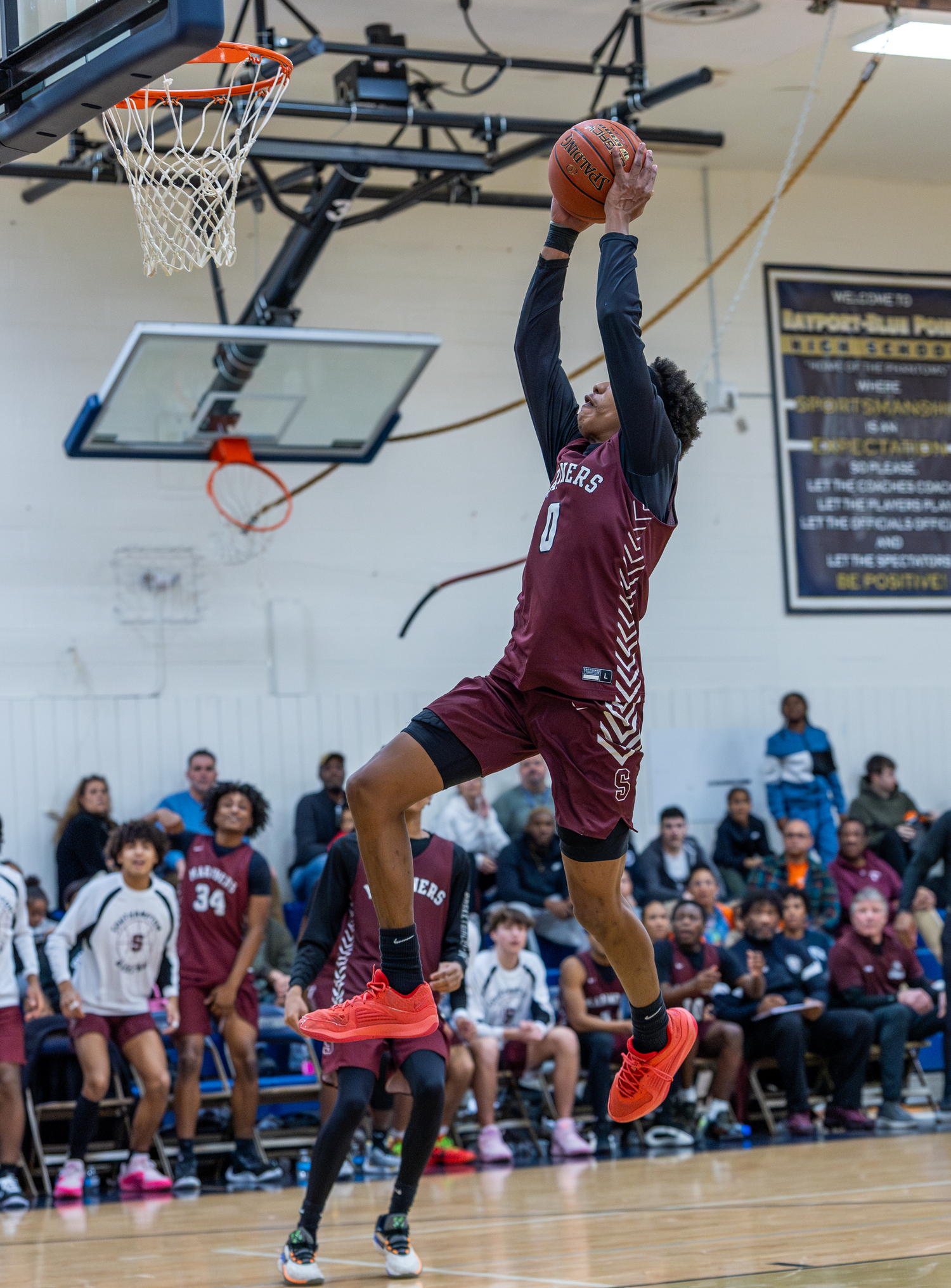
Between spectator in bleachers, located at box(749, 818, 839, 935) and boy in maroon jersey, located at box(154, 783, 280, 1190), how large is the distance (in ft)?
12.9

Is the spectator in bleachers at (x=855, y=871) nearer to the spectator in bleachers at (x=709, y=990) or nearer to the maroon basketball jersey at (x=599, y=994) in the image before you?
the spectator in bleachers at (x=709, y=990)

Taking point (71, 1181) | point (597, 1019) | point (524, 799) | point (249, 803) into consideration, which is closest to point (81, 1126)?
point (71, 1181)

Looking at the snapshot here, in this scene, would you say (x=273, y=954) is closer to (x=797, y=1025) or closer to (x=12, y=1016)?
(x=12, y=1016)

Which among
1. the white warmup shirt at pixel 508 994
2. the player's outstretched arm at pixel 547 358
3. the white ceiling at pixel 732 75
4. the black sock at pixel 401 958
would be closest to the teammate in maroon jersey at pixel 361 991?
the black sock at pixel 401 958

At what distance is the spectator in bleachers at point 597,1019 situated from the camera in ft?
31.1

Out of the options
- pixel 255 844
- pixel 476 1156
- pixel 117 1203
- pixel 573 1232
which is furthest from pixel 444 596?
pixel 573 1232

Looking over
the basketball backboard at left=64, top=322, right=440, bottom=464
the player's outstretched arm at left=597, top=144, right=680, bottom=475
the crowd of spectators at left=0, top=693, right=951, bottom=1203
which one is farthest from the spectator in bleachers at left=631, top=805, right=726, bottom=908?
the player's outstretched arm at left=597, top=144, right=680, bottom=475

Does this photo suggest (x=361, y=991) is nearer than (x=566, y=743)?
Result: No

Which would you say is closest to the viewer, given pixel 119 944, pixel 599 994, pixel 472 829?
pixel 119 944

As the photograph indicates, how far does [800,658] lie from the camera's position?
14.1 m

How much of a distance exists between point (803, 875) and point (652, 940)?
150 inches

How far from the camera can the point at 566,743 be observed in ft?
13.8

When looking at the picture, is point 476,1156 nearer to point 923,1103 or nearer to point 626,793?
point 923,1103

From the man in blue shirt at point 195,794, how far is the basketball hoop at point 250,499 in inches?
67.2
